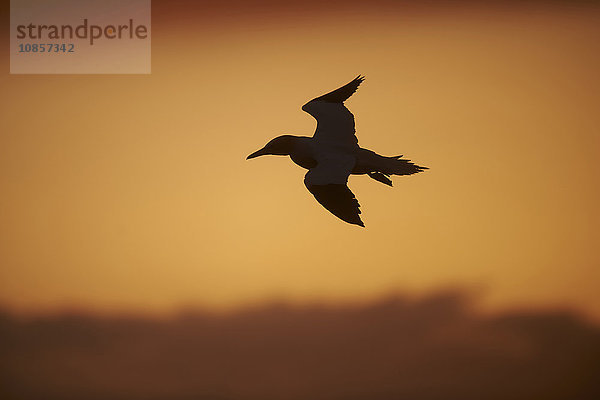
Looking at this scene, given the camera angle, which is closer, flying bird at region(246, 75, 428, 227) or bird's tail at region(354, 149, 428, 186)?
flying bird at region(246, 75, 428, 227)

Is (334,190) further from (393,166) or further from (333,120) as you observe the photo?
(333,120)

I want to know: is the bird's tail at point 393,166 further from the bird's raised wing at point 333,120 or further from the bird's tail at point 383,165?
the bird's raised wing at point 333,120

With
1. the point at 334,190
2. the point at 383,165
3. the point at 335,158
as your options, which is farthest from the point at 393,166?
the point at 334,190

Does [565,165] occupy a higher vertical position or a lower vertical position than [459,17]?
lower

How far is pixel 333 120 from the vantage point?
5.88 ft

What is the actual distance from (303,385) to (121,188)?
1499 millimetres

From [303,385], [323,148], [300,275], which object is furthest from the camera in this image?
[303,385]

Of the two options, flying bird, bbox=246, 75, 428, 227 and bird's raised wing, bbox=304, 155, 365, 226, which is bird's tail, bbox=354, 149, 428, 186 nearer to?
flying bird, bbox=246, 75, 428, 227

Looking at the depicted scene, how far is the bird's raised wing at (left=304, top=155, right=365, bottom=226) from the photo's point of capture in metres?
1.42

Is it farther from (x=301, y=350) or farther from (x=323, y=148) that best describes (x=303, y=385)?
(x=323, y=148)

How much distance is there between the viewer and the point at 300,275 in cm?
325

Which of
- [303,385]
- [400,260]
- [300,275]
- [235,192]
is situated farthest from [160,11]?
[303,385]

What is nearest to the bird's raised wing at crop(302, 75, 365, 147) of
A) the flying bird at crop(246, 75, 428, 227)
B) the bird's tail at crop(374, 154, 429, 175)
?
the flying bird at crop(246, 75, 428, 227)

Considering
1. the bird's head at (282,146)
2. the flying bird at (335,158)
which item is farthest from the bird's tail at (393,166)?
the bird's head at (282,146)
